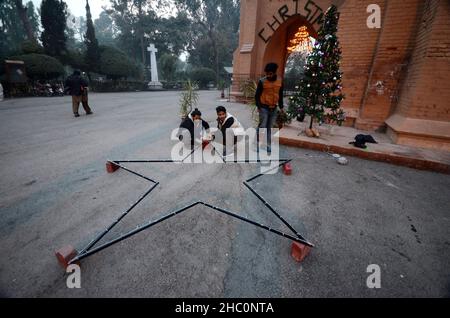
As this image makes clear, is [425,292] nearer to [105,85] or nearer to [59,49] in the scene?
[105,85]

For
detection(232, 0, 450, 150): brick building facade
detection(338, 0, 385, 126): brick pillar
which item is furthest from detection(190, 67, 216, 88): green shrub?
detection(232, 0, 450, 150): brick building facade

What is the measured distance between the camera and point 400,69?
20.1 ft

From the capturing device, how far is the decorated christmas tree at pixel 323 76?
544 centimetres

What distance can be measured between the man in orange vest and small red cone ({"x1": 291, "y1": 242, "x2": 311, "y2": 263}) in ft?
10.3

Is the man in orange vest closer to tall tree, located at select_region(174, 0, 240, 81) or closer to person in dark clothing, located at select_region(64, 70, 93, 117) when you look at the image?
person in dark clothing, located at select_region(64, 70, 93, 117)

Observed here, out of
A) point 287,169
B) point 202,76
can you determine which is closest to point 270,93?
point 287,169

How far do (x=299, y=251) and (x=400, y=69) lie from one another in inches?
268

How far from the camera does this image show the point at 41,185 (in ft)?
11.6

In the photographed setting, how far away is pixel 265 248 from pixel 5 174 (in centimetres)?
470

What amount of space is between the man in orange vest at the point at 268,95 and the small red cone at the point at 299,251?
314 centimetres

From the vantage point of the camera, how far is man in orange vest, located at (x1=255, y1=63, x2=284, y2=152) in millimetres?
4508

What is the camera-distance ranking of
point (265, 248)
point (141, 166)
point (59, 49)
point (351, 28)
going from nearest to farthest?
1. point (265, 248)
2. point (141, 166)
3. point (351, 28)
4. point (59, 49)

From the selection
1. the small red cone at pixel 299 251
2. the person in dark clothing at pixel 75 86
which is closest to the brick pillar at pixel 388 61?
the small red cone at pixel 299 251
